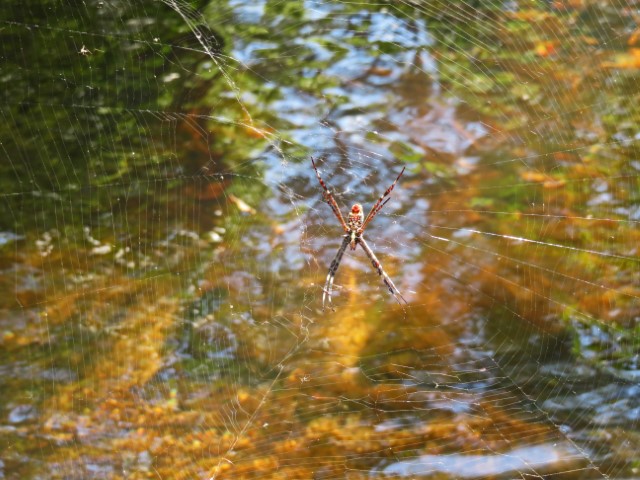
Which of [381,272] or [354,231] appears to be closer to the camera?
[354,231]

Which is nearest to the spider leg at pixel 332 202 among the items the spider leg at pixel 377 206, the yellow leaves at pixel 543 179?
the spider leg at pixel 377 206

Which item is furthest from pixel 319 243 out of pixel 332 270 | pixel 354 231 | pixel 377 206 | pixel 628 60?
pixel 628 60

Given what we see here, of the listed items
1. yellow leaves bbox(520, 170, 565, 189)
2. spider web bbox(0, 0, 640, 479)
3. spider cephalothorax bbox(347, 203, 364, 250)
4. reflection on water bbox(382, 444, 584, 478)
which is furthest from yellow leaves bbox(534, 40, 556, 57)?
reflection on water bbox(382, 444, 584, 478)

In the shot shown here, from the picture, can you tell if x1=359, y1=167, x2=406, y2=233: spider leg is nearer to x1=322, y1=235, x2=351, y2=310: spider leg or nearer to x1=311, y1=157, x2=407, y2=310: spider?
x1=311, y1=157, x2=407, y2=310: spider

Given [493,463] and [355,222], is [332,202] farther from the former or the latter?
[493,463]

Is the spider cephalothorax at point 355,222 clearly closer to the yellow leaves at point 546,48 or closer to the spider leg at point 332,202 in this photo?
the spider leg at point 332,202

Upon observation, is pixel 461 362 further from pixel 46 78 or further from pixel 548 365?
pixel 46 78
